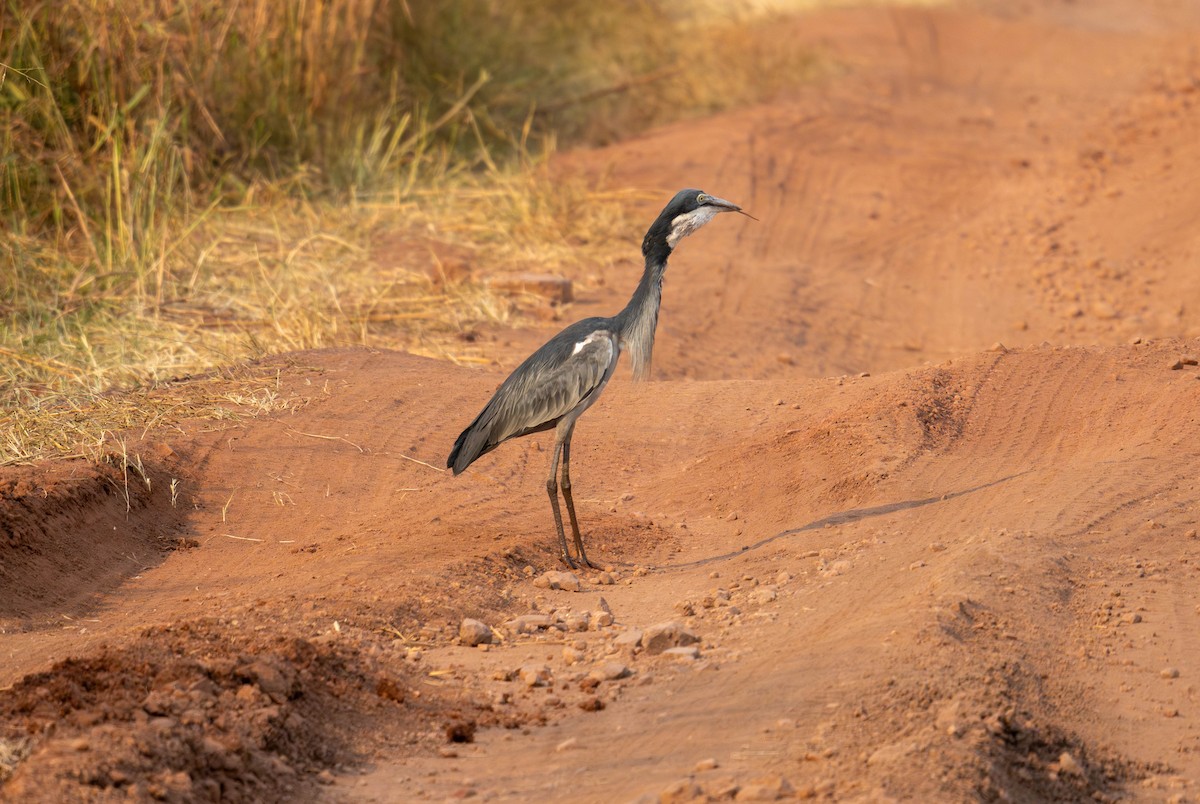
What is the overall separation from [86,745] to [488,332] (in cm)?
510

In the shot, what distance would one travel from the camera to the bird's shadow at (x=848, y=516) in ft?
17.3

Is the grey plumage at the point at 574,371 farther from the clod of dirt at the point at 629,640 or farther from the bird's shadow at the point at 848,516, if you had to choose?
the clod of dirt at the point at 629,640

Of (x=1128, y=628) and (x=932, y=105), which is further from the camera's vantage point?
(x=932, y=105)

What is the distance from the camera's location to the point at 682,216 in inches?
216

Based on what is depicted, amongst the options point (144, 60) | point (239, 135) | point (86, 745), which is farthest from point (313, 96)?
point (86, 745)

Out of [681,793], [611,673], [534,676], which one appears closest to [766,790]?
[681,793]

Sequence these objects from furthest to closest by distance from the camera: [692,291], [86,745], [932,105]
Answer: [932,105] < [692,291] < [86,745]

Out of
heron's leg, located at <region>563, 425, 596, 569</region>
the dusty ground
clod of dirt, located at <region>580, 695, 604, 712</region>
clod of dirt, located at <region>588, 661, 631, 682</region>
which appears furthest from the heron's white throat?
clod of dirt, located at <region>580, 695, 604, 712</region>

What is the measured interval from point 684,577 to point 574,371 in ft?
3.05

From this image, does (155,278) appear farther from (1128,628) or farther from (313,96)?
(1128,628)

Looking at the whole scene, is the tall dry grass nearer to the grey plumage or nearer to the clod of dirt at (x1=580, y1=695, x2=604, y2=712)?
the grey plumage

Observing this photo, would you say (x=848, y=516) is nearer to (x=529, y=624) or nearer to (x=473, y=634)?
(x=529, y=624)

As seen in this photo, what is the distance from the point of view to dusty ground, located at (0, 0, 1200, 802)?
348cm

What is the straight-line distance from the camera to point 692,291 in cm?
934
